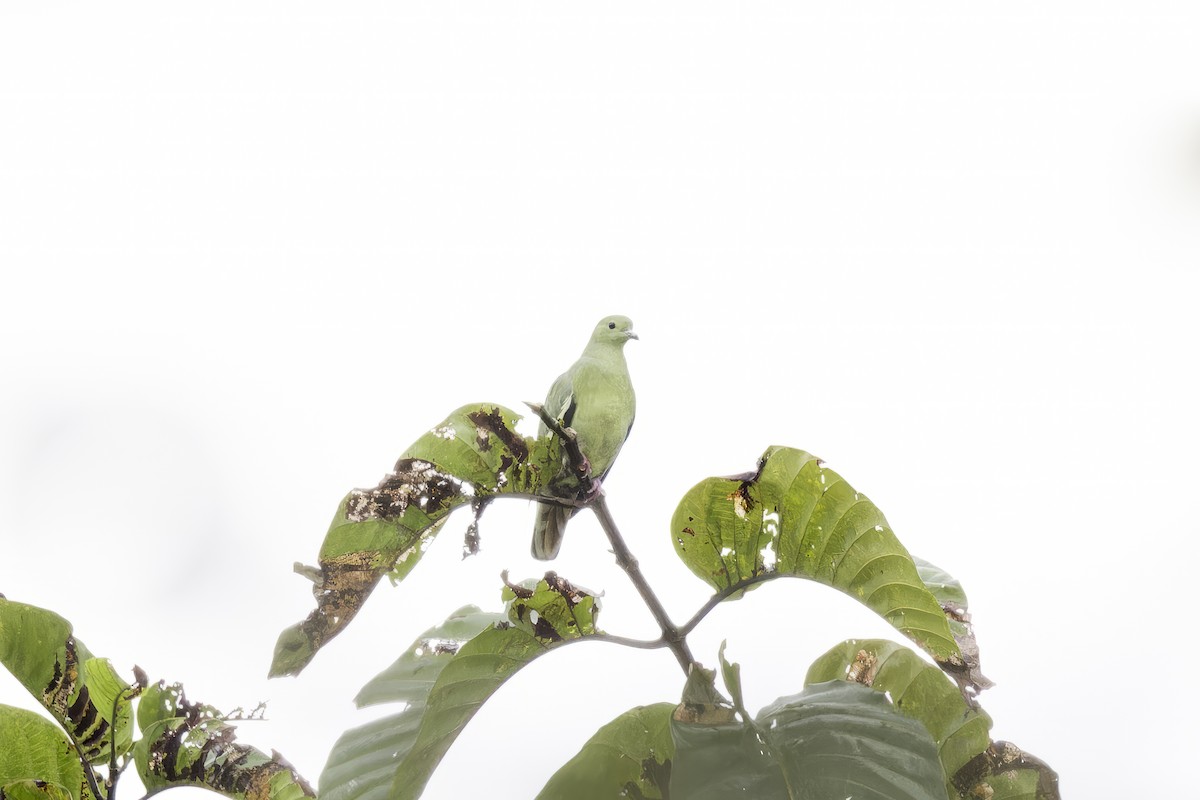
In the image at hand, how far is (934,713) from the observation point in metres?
2.11

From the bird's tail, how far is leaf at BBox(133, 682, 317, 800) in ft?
4.78

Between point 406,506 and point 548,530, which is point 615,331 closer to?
point 548,530

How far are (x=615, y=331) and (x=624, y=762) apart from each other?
1.86 metres

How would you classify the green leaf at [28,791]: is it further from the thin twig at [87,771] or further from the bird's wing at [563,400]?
the bird's wing at [563,400]

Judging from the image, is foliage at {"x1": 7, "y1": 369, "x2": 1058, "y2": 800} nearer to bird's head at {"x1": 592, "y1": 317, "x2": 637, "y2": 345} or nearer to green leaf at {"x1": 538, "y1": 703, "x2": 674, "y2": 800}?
green leaf at {"x1": 538, "y1": 703, "x2": 674, "y2": 800}

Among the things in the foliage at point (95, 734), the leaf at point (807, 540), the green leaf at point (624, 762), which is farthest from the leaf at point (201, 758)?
the leaf at point (807, 540)

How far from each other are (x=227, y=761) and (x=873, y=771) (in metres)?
1.25

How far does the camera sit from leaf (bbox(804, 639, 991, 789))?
82.1 inches

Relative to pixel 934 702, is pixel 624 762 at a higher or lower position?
lower

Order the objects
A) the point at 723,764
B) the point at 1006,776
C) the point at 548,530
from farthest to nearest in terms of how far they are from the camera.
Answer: the point at 548,530 < the point at 1006,776 < the point at 723,764

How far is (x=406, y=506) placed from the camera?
1957 millimetres

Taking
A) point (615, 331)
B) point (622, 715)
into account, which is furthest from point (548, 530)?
point (622, 715)

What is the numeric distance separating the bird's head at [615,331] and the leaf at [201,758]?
1.99 m

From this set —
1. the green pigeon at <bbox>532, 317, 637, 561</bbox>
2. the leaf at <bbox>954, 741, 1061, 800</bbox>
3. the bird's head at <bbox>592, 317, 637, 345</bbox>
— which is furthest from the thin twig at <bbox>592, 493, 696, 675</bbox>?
the bird's head at <bbox>592, 317, 637, 345</bbox>
